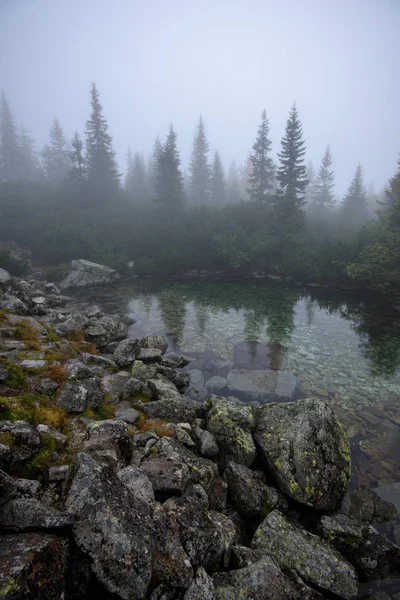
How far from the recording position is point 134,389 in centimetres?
799

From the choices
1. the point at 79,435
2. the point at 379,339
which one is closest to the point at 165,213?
the point at 379,339

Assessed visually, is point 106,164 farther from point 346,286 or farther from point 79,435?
point 79,435

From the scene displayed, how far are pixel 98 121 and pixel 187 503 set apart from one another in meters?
56.8

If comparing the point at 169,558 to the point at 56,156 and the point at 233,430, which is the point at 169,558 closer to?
the point at 233,430

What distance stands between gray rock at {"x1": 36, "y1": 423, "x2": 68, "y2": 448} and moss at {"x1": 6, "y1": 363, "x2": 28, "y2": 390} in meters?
1.60

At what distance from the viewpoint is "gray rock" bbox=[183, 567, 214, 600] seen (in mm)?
3219

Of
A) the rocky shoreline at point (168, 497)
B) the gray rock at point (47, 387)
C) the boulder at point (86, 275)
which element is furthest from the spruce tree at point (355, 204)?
the gray rock at point (47, 387)

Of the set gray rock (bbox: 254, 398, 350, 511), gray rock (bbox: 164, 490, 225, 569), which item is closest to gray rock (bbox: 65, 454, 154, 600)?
gray rock (bbox: 164, 490, 225, 569)

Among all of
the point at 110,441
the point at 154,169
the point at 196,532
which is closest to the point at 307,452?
the point at 196,532

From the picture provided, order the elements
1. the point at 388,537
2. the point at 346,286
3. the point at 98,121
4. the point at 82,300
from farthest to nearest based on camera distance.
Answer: the point at 98,121
the point at 346,286
the point at 82,300
the point at 388,537

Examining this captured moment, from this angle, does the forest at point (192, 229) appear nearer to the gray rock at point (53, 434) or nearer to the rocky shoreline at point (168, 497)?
the rocky shoreline at point (168, 497)

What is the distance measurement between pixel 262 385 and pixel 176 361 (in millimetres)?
3506

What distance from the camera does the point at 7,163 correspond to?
72.9 m

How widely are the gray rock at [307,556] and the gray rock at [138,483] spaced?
2.01 m
